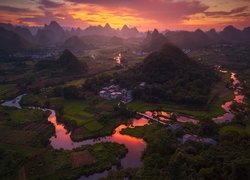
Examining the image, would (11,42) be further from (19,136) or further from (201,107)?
(201,107)

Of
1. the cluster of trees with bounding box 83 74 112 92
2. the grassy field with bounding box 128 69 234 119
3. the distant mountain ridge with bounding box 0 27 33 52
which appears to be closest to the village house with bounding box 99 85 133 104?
the cluster of trees with bounding box 83 74 112 92

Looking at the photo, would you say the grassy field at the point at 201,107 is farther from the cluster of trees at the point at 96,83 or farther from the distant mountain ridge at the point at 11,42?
the distant mountain ridge at the point at 11,42

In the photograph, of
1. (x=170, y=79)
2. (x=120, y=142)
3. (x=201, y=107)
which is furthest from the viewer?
(x=170, y=79)

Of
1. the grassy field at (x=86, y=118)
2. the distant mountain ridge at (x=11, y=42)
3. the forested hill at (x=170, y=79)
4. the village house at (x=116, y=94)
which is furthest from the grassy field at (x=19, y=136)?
the distant mountain ridge at (x=11, y=42)

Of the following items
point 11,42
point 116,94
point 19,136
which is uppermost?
point 116,94

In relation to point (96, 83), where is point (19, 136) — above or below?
below

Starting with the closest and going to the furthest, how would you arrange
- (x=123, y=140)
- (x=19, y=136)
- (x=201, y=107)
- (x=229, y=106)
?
(x=123, y=140)
(x=19, y=136)
(x=201, y=107)
(x=229, y=106)

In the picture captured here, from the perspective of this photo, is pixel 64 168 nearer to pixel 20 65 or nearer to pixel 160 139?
pixel 160 139

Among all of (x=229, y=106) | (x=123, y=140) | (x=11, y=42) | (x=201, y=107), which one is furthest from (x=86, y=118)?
(x=11, y=42)

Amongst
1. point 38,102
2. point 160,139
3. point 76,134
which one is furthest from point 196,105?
point 38,102

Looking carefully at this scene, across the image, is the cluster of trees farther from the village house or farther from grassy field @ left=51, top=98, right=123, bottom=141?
grassy field @ left=51, top=98, right=123, bottom=141
